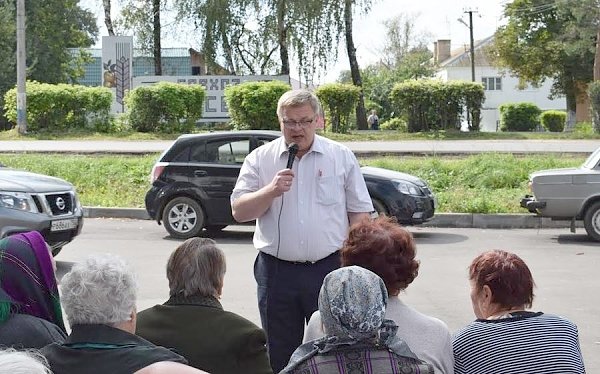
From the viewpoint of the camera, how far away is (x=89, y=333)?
141 inches

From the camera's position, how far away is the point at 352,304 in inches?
128

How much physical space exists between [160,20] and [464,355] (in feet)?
128

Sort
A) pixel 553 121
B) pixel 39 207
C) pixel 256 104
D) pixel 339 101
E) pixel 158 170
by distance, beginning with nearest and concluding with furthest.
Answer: pixel 39 207 < pixel 158 170 < pixel 256 104 < pixel 339 101 < pixel 553 121

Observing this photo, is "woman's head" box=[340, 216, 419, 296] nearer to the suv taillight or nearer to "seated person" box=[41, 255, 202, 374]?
"seated person" box=[41, 255, 202, 374]

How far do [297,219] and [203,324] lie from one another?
1.08m

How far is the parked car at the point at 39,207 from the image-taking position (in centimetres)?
1084

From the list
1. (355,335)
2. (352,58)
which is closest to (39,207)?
(355,335)

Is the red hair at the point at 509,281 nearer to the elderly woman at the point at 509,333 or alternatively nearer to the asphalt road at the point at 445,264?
the elderly woman at the point at 509,333

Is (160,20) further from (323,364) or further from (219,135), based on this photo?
(323,364)

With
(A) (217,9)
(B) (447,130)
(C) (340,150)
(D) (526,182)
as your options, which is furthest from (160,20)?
(C) (340,150)

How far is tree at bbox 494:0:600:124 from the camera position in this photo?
6250 cm

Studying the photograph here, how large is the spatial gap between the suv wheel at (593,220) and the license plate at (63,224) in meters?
7.57

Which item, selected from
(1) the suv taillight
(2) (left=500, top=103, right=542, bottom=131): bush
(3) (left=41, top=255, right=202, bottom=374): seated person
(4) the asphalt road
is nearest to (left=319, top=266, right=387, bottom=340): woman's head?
(3) (left=41, top=255, right=202, bottom=374): seated person

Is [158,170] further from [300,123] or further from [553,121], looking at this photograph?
[553,121]
